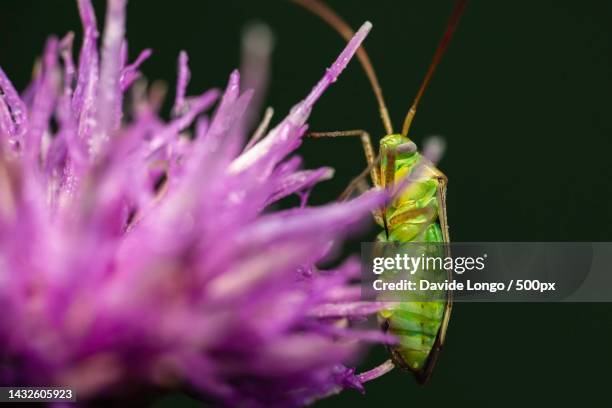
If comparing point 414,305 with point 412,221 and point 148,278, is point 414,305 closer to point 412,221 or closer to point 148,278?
point 412,221

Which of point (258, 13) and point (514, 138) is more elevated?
point (258, 13)

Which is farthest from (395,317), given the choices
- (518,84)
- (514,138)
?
(518,84)

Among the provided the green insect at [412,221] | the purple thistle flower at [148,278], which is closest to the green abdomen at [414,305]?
the green insect at [412,221]

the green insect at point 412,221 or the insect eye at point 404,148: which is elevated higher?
the insect eye at point 404,148

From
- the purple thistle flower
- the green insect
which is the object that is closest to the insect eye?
the green insect

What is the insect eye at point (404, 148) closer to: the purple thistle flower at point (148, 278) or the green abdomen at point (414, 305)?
the green abdomen at point (414, 305)

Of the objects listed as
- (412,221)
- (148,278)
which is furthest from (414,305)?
(148,278)

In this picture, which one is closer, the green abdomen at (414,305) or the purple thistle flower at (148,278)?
the purple thistle flower at (148,278)

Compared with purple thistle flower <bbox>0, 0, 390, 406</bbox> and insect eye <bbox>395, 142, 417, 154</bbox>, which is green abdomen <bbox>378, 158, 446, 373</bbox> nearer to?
insect eye <bbox>395, 142, 417, 154</bbox>

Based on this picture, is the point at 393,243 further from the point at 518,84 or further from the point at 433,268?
the point at 518,84
